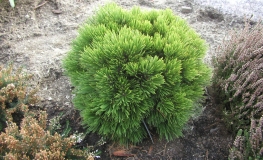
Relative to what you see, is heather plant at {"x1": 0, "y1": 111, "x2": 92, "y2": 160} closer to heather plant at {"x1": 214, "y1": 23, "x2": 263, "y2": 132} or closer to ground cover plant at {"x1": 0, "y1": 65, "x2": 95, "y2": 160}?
ground cover plant at {"x1": 0, "y1": 65, "x2": 95, "y2": 160}

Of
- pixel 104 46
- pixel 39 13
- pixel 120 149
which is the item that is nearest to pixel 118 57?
pixel 104 46

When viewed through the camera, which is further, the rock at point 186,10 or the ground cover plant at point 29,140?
the rock at point 186,10

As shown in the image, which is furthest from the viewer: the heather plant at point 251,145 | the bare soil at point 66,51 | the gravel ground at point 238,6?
the gravel ground at point 238,6

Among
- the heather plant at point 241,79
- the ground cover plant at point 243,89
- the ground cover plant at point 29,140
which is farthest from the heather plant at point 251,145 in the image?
the ground cover plant at point 29,140

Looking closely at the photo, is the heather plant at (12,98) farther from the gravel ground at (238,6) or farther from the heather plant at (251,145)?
the gravel ground at (238,6)

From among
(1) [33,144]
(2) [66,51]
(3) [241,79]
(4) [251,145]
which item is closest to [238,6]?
(3) [241,79]

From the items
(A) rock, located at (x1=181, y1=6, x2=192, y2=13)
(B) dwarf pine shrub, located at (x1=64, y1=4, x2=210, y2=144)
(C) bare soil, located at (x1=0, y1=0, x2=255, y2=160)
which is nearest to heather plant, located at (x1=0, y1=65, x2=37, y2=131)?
(C) bare soil, located at (x1=0, y1=0, x2=255, y2=160)

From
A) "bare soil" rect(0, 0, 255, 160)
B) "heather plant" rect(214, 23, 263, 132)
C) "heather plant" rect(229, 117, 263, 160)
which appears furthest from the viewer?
"bare soil" rect(0, 0, 255, 160)
